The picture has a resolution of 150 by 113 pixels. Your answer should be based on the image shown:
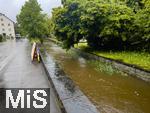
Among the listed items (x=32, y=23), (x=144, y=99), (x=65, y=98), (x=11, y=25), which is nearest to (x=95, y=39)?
(x=144, y=99)

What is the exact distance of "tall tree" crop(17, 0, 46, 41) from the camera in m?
49.9

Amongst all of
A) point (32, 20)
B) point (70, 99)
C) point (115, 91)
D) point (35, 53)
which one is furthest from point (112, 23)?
point (32, 20)

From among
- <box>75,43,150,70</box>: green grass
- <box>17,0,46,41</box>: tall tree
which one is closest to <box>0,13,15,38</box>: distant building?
<box>17,0,46,41</box>: tall tree

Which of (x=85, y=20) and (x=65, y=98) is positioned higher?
(x=85, y=20)

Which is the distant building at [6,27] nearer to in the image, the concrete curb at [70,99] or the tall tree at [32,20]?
the tall tree at [32,20]

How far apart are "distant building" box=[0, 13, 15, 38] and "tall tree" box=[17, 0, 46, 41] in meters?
45.5

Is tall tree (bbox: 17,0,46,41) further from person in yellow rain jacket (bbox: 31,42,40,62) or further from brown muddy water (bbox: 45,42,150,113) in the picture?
brown muddy water (bbox: 45,42,150,113)

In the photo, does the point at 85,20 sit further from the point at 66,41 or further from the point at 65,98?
the point at 65,98

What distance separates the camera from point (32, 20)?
165 feet

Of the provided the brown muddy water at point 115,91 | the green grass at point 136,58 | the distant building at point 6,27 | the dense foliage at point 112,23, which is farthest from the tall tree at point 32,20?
the distant building at point 6,27

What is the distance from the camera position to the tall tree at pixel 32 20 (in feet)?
164

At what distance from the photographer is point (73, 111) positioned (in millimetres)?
5406

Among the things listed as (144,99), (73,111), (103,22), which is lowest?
(144,99)

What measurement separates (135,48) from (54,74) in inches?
353
